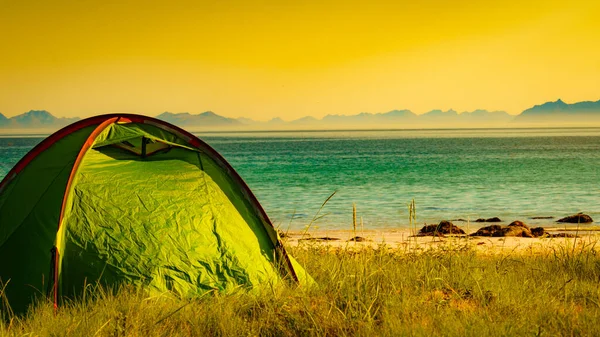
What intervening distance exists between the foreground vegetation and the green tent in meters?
0.31

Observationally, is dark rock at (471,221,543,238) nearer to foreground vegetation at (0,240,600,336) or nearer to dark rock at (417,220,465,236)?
dark rock at (417,220,465,236)

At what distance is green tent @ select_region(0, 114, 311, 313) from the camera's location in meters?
6.22

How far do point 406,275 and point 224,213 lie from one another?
7.15ft

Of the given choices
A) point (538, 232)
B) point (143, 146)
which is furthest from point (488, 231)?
point (143, 146)

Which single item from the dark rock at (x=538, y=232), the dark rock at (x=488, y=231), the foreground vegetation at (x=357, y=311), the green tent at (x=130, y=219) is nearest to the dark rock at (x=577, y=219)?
the dark rock at (x=538, y=232)

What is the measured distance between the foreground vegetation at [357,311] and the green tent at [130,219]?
307mm

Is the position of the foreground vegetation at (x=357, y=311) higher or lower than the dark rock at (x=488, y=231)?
higher

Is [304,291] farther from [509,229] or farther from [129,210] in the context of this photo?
[509,229]

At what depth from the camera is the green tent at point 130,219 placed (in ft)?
20.4

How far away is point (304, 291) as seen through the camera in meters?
6.20

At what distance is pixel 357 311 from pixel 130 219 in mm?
2615

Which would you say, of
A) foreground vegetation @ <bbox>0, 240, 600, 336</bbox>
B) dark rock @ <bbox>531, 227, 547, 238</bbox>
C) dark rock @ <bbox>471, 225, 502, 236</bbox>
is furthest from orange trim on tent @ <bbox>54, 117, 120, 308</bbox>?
dark rock @ <bbox>531, 227, 547, 238</bbox>

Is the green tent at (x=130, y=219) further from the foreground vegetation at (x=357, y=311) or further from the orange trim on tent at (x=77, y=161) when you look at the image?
the foreground vegetation at (x=357, y=311)

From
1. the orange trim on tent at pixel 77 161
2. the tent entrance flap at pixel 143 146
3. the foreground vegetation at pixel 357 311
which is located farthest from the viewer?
the tent entrance flap at pixel 143 146
